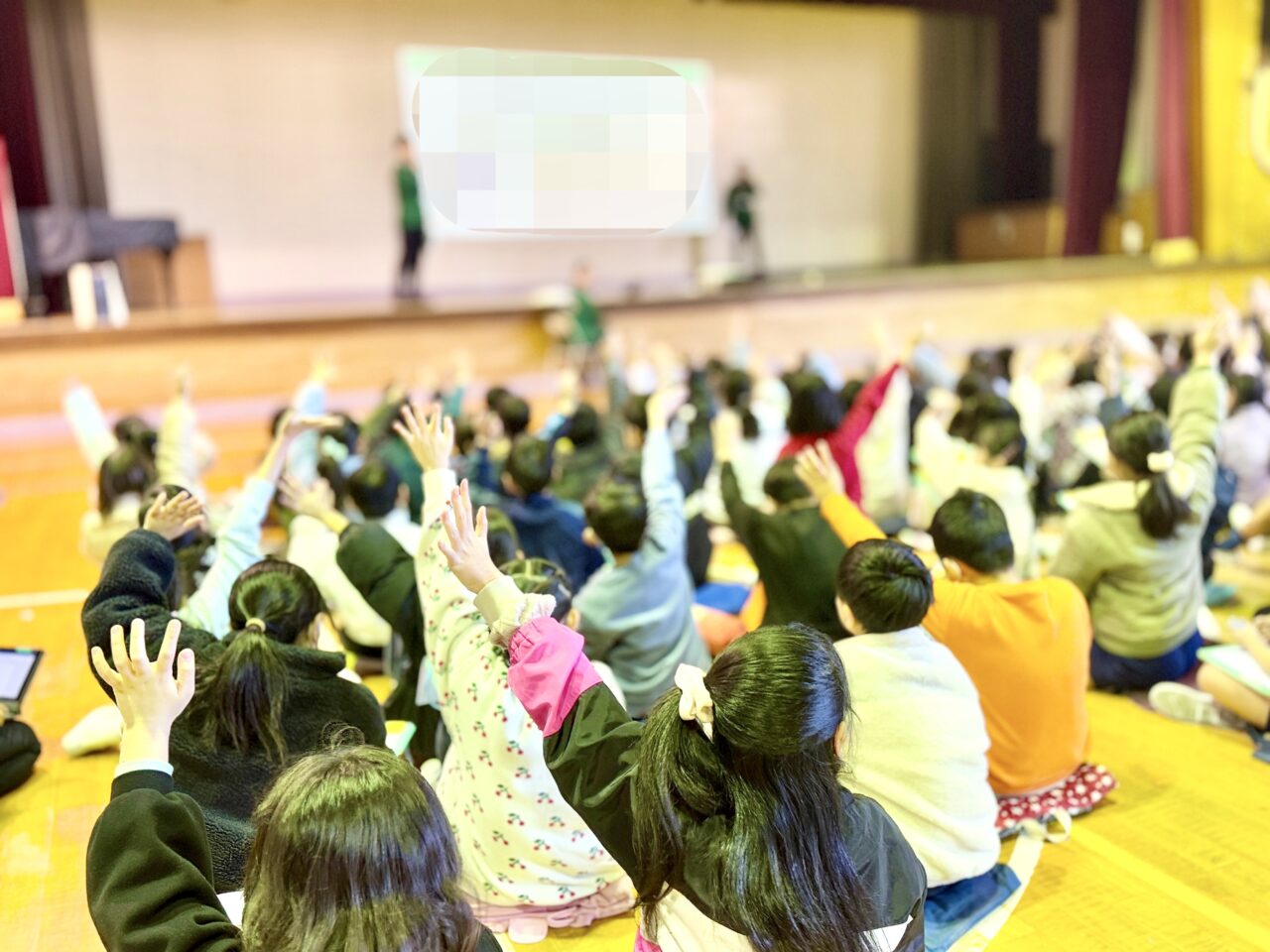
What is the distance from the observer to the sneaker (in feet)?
7.82

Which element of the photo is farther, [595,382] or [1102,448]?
[595,382]

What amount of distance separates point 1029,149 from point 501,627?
11.5m

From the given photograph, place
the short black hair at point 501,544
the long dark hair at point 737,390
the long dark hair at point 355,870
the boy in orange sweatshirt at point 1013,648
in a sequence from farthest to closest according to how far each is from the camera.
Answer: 1. the long dark hair at point 737,390
2. the short black hair at point 501,544
3. the boy in orange sweatshirt at point 1013,648
4. the long dark hair at point 355,870

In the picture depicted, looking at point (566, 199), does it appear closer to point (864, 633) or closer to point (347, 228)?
point (347, 228)

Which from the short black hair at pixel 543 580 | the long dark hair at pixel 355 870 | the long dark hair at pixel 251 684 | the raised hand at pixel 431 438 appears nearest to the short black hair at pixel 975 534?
the short black hair at pixel 543 580

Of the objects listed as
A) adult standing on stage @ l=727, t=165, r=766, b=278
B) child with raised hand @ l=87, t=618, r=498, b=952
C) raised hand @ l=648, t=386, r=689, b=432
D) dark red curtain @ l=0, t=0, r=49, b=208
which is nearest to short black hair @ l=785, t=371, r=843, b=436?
raised hand @ l=648, t=386, r=689, b=432

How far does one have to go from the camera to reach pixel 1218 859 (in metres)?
1.85

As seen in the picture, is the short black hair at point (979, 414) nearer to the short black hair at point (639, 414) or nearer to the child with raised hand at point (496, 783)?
the short black hair at point (639, 414)

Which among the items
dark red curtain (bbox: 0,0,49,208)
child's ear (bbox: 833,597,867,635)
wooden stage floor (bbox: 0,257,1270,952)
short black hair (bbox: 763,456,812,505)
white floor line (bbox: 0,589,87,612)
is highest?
dark red curtain (bbox: 0,0,49,208)

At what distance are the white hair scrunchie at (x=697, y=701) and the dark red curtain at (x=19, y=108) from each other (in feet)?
27.3

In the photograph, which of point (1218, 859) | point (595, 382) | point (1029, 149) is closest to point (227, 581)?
point (1218, 859)

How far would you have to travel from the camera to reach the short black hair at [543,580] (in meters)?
1.75

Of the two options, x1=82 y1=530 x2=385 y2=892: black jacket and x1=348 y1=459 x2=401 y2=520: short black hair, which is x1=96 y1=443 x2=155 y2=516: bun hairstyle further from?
x1=82 y1=530 x2=385 y2=892: black jacket

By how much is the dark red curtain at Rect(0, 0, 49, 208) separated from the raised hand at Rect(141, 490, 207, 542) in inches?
288
